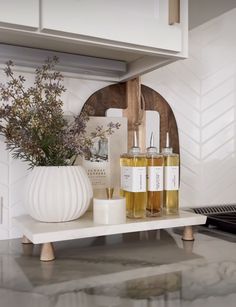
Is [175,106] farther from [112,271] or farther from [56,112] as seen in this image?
[112,271]

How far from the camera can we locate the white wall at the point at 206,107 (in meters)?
1.34

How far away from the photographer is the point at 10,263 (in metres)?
0.80

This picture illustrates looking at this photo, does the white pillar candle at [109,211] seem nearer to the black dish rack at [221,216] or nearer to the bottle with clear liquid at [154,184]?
the bottle with clear liquid at [154,184]

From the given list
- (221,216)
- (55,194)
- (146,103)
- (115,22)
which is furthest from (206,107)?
(55,194)

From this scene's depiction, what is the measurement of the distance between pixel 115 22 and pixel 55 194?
452mm

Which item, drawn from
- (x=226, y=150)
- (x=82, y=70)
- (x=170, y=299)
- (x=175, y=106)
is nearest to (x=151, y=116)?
(x=175, y=106)

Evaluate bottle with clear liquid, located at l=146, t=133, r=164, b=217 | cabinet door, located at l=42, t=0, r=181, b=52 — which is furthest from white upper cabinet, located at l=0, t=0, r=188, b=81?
bottle with clear liquid, located at l=146, t=133, r=164, b=217

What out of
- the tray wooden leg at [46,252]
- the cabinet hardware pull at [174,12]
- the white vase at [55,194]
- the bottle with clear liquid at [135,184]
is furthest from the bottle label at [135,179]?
the cabinet hardware pull at [174,12]

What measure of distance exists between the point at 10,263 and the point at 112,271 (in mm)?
255

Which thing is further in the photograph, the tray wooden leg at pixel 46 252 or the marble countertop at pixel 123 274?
the tray wooden leg at pixel 46 252

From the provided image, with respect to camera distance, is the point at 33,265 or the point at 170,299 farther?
the point at 33,265

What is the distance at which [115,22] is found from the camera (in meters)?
0.81

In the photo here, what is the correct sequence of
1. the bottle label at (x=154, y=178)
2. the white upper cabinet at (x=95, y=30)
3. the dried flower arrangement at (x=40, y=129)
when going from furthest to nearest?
the bottle label at (x=154, y=178) → the dried flower arrangement at (x=40, y=129) → the white upper cabinet at (x=95, y=30)

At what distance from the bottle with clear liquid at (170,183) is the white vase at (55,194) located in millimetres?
266
